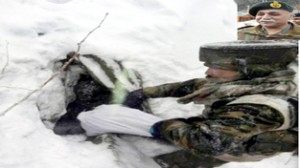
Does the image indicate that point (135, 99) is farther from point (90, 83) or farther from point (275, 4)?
point (275, 4)

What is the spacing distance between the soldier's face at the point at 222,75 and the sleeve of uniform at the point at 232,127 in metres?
0.16

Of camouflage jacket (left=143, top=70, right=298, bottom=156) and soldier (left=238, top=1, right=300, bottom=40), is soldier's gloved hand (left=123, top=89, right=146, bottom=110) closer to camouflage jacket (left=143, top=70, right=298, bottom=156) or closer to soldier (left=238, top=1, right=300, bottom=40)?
camouflage jacket (left=143, top=70, right=298, bottom=156)

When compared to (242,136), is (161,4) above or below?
above

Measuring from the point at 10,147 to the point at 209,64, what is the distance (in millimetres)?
777

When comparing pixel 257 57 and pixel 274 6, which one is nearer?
pixel 257 57

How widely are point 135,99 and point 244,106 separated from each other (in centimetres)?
56

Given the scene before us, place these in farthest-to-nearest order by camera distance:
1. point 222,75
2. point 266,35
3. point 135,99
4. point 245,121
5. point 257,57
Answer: point 266,35
point 135,99
point 222,75
point 257,57
point 245,121

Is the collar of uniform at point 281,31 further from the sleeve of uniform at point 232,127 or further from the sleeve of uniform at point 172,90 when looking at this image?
the sleeve of uniform at point 232,127

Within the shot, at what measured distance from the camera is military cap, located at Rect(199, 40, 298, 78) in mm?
1296

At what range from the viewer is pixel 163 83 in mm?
1757

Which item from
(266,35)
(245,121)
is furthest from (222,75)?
(266,35)

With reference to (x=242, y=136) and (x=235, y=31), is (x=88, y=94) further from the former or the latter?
(x=235, y=31)

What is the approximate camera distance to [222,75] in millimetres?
1433

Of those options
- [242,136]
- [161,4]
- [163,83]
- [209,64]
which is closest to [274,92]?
[242,136]
